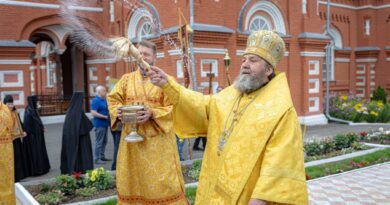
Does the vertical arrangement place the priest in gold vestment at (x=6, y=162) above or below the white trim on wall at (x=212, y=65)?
below

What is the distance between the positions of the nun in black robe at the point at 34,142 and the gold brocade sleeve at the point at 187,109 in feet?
18.5

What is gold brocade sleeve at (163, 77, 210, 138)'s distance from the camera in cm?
271

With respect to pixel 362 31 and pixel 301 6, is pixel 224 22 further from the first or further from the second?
pixel 362 31

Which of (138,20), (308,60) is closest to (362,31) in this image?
(308,60)

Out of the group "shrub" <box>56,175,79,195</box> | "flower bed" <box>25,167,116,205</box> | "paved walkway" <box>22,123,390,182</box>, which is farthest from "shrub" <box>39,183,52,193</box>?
"paved walkway" <box>22,123,390,182</box>

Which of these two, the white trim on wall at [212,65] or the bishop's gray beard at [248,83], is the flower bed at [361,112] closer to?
the white trim on wall at [212,65]

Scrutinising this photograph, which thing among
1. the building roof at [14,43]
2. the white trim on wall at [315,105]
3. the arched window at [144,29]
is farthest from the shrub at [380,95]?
the building roof at [14,43]

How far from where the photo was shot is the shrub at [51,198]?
209 inches

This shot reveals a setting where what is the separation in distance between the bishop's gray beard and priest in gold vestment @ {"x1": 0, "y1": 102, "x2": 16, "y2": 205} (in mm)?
3305

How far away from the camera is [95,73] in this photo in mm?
17406

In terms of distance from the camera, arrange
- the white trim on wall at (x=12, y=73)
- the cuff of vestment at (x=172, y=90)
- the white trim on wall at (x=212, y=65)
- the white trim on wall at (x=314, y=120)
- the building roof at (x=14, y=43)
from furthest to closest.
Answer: the white trim on wall at (x=314, y=120), the white trim on wall at (x=12, y=73), the building roof at (x=14, y=43), the white trim on wall at (x=212, y=65), the cuff of vestment at (x=172, y=90)

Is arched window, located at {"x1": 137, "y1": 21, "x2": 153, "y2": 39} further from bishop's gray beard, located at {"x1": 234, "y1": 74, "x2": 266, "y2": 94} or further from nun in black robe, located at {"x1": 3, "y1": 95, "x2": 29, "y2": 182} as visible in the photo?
bishop's gray beard, located at {"x1": 234, "y1": 74, "x2": 266, "y2": 94}

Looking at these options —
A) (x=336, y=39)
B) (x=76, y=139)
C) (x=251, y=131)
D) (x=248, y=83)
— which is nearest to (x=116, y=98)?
(x=248, y=83)

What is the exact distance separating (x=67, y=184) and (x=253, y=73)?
4107 millimetres
